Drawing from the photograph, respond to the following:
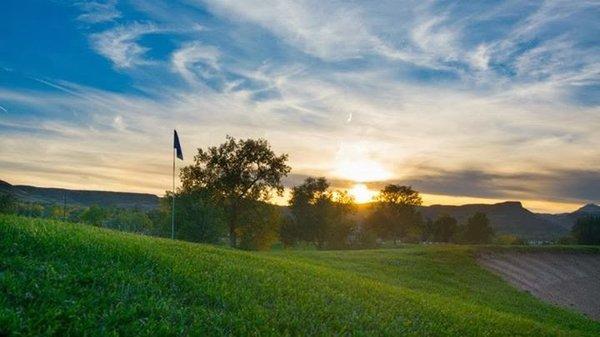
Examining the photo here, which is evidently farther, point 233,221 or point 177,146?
point 233,221

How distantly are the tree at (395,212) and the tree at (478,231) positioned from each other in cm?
1731

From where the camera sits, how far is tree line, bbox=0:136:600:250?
2611 inches

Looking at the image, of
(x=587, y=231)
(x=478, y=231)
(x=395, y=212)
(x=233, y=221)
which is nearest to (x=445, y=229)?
(x=478, y=231)

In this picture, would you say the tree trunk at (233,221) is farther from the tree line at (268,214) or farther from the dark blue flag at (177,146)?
the dark blue flag at (177,146)

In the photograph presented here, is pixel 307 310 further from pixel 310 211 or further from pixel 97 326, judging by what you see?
pixel 310 211

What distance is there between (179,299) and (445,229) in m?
127

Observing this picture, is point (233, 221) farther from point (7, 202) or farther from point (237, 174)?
point (7, 202)

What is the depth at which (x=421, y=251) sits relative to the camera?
156ft

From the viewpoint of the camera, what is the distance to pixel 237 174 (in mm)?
66062

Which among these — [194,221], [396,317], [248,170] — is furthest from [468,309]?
[194,221]

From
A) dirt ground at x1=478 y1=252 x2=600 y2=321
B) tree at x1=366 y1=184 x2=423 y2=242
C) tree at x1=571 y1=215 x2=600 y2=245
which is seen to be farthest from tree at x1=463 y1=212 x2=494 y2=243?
dirt ground at x1=478 y1=252 x2=600 y2=321

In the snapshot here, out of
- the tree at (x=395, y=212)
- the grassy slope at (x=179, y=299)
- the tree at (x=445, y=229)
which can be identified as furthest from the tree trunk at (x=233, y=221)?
the tree at (x=445, y=229)

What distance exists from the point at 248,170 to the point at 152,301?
56541 millimetres

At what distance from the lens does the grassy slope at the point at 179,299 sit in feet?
28.9
